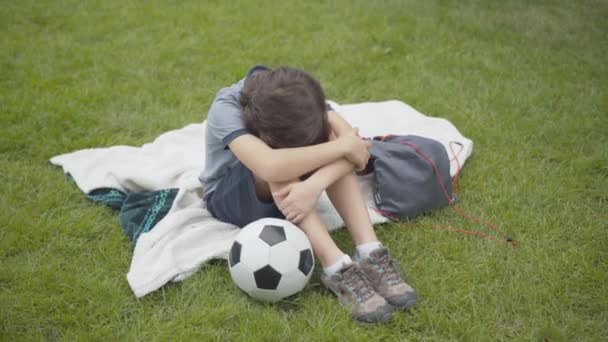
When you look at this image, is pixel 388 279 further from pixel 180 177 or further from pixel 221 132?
pixel 180 177

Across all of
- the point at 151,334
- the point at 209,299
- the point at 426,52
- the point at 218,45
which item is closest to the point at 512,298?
the point at 209,299

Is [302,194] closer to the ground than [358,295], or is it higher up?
higher up

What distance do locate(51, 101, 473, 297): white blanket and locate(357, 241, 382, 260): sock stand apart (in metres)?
0.36

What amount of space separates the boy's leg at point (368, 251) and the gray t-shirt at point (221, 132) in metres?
0.56

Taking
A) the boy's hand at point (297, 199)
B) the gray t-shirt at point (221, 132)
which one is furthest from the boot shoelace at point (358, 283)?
the gray t-shirt at point (221, 132)

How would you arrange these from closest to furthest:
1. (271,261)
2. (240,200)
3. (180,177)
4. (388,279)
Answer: (271,261), (388,279), (240,200), (180,177)

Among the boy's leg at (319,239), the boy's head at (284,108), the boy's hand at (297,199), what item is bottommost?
the boy's leg at (319,239)

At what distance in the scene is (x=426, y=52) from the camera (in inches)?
206

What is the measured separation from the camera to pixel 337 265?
2.40 m

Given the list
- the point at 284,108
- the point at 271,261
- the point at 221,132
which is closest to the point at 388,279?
Answer: the point at 271,261

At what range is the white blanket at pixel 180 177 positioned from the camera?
2590 mm

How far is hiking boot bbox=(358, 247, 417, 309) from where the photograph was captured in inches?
92.8

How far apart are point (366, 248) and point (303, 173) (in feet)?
1.56

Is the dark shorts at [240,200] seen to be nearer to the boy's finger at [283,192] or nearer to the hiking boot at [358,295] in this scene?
the boy's finger at [283,192]
